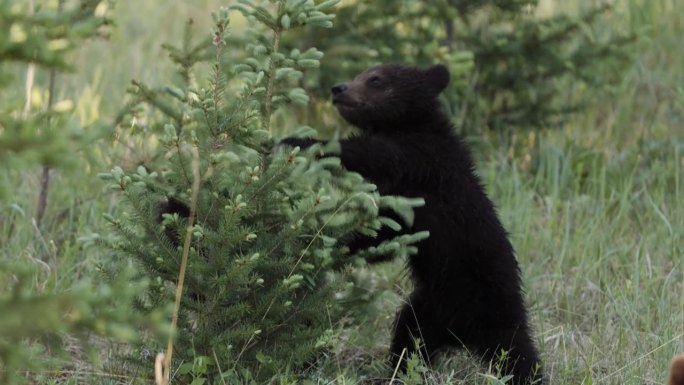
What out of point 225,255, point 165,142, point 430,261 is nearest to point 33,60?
point 165,142

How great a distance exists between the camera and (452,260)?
15.7ft

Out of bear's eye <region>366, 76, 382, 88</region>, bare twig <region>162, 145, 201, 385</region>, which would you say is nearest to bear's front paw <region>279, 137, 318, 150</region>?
bare twig <region>162, 145, 201, 385</region>

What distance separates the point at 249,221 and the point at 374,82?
5.05ft

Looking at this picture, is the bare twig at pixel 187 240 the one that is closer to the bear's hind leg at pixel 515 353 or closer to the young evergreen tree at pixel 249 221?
the young evergreen tree at pixel 249 221

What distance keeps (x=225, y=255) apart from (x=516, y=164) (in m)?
3.92

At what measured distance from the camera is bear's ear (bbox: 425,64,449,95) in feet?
17.9

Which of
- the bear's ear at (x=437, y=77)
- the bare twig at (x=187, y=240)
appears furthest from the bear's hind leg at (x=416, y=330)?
the bare twig at (x=187, y=240)

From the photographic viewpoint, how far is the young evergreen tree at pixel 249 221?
3992 millimetres

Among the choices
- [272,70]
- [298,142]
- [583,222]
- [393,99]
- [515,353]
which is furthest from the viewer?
[583,222]

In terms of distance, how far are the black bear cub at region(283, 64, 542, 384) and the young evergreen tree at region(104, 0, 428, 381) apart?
1.38 ft

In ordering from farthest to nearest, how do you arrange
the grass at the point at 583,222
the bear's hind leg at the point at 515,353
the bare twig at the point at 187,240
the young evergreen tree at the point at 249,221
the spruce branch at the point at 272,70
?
1. the grass at the point at 583,222
2. the bear's hind leg at the point at 515,353
3. the spruce branch at the point at 272,70
4. the young evergreen tree at the point at 249,221
5. the bare twig at the point at 187,240

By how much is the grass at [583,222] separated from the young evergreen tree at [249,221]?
0.36m

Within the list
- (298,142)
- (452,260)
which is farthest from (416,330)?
(298,142)

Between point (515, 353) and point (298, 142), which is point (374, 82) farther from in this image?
point (515, 353)
